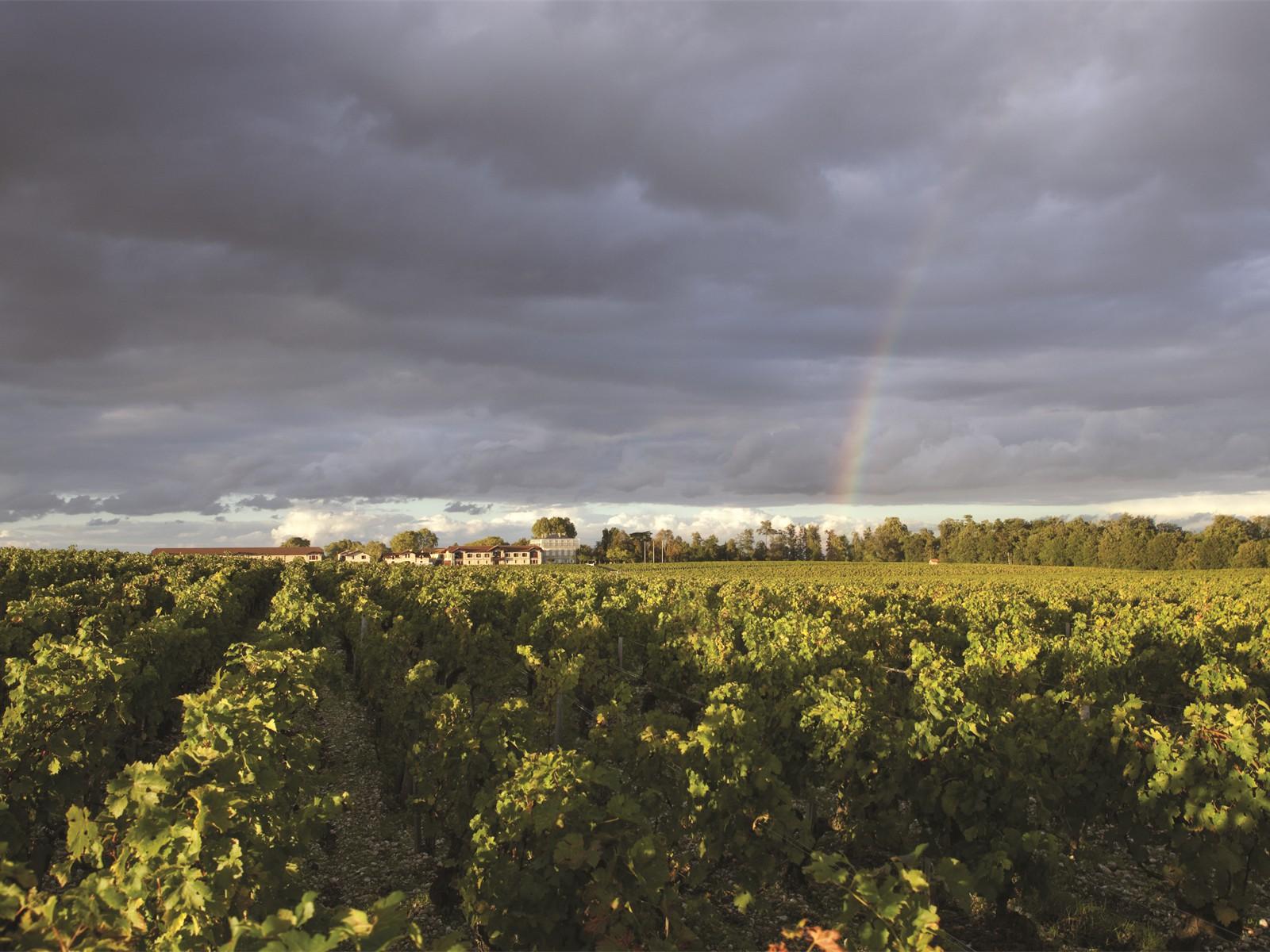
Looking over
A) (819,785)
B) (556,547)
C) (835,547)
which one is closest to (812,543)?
(835,547)

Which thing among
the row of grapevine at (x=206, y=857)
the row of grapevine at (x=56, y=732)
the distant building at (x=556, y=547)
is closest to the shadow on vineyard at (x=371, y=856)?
the row of grapevine at (x=206, y=857)

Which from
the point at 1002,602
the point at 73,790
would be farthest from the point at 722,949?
the point at 1002,602

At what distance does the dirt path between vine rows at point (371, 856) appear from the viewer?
8.36 m

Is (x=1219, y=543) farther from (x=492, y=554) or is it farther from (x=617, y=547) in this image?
(x=492, y=554)

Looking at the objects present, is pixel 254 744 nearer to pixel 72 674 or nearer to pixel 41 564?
pixel 72 674

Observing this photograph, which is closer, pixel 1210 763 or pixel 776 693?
pixel 1210 763

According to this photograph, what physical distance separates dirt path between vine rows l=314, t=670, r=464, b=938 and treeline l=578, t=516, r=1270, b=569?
10907 centimetres

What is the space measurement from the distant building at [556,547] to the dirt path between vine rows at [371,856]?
16853 cm

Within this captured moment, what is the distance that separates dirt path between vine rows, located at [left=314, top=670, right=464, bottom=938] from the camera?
8.36 metres

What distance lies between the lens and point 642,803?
23.6 ft

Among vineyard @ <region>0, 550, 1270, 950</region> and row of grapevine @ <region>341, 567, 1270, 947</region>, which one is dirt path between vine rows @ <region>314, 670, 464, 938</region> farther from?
row of grapevine @ <region>341, 567, 1270, 947</region>

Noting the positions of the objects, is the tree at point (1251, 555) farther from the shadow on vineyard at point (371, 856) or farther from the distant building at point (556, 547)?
the distant building at point (556, 547)

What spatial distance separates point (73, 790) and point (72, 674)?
126 centimetres

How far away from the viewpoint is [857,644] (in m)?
17.1
